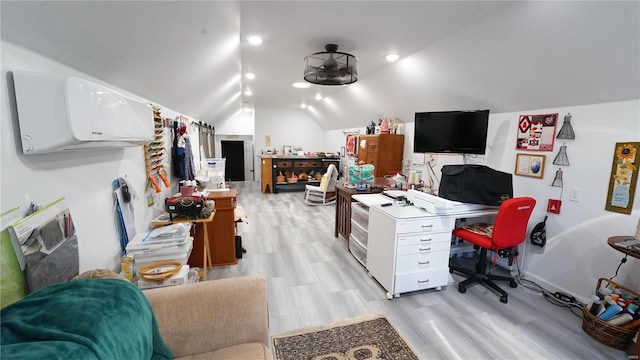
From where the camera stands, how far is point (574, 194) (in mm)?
2453

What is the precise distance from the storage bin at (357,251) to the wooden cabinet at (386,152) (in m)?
1.63

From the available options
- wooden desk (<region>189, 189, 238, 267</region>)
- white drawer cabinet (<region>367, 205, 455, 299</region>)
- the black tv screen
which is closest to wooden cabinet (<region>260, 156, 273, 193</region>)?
wooden desk (<region>189, 189, 238, 267</region>)

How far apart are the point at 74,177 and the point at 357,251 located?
2710mm

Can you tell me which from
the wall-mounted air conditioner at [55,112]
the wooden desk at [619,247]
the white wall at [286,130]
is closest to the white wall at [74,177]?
the wall-mounted air conditioner at [55,112]

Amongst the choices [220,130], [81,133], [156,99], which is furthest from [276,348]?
[220,130]

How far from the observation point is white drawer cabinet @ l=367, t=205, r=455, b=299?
2432 millimetres

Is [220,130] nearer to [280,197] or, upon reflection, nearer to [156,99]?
[280,197]

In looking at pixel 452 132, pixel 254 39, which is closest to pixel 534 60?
pixel 452 132

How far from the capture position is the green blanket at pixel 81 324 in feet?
2.55

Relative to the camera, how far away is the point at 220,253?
3061mm

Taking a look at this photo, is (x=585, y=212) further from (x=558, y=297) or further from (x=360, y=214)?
(x=360, y=214)

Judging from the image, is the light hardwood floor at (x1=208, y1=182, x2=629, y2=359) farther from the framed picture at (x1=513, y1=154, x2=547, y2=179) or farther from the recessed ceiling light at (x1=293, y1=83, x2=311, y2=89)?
the recessed ceiling light at (x1=293, y1=83, x2=311, y2=89)

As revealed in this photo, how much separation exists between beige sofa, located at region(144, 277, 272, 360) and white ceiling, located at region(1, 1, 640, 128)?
1239 millimetres

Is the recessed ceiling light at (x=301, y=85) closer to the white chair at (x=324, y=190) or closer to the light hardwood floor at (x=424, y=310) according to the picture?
the white chair at (x=324, y=190)
